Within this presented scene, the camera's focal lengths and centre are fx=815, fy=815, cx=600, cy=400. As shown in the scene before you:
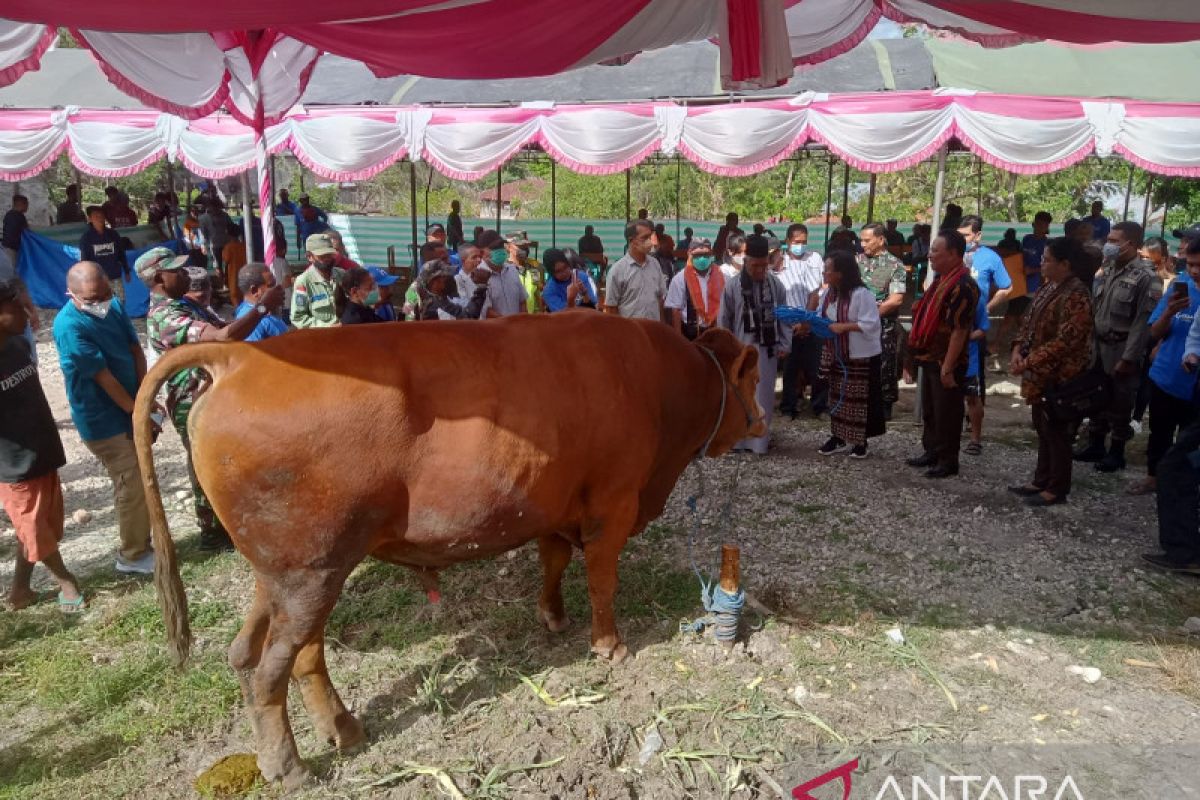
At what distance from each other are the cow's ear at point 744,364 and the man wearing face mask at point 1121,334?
378 cm

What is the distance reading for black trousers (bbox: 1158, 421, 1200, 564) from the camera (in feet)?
16.3

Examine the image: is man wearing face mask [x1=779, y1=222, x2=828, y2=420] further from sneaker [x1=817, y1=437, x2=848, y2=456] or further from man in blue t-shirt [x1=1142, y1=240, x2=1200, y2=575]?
man in blue t-shirt [x1=1142, y1=240, x2=1200, y2=575]

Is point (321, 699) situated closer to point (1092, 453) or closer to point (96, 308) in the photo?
point (96, 308)

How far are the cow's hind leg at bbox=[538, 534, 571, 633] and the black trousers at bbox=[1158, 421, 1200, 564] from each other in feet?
12.4

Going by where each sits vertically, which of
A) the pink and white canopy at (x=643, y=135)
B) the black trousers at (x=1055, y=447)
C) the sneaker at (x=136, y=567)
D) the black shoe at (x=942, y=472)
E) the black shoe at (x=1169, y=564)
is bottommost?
the sneaker at (x=136, y=567)

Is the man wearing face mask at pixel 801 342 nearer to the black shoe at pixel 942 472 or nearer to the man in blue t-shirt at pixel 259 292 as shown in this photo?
the black shoe at pixel 942 472

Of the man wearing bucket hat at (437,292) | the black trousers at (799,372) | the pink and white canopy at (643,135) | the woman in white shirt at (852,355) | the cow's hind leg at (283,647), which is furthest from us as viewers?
the pink and white canopy at (643,135)

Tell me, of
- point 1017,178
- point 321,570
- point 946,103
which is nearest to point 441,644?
point 321,570

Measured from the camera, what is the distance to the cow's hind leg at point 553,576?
429cm

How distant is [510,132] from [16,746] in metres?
8.84

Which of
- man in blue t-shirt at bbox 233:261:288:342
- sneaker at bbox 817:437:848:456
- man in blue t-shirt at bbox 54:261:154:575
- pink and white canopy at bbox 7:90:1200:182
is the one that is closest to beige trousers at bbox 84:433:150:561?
man in blue t-shirt at bbox 54:261:154:575

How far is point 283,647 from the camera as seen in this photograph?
10.3ft

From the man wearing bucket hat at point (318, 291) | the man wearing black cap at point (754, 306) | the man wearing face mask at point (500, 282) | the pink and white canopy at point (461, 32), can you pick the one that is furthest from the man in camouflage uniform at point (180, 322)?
the man wearing black cap at point (754, 306)

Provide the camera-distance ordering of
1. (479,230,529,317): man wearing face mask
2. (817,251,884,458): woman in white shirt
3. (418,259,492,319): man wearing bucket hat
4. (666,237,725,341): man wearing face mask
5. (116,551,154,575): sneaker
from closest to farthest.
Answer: (116,551,154,575): sneaker → (418,259,492,319): man wearing bucket hat → (817,251,884,458): woman in white shirt → (479,230,529,317): man wearing face mask → (666,237,725,341): man wearing face mask
